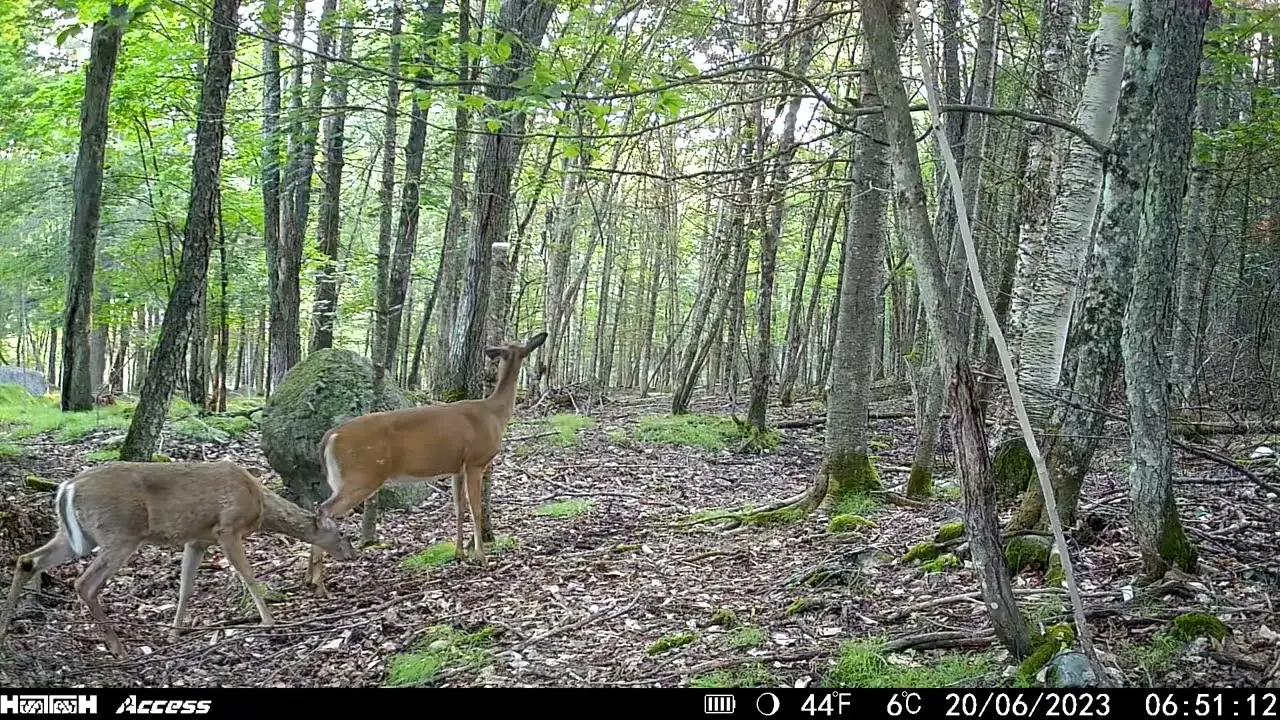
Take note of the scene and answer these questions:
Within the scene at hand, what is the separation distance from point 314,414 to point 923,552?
599 cm

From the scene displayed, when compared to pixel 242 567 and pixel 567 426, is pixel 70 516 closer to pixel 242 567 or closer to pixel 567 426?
pixel 242 567

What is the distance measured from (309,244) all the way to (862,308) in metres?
15.8

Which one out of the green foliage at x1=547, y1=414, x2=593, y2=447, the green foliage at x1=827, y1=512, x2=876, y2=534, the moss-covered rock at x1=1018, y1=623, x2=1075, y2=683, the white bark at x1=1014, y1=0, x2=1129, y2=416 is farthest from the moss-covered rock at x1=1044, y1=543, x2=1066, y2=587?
the green foliage at x1=547, y1=414, x2=593, y2=447

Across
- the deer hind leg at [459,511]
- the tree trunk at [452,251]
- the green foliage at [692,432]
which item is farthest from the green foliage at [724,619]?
the green foliage at [692,432]

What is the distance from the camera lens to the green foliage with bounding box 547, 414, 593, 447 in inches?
524

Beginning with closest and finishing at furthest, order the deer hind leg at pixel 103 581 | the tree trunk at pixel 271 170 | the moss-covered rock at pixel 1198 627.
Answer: the moss-covered rock at pixel 1198 627, the deer hind leg at pixel 103 581, the tree trunk at pixel 271 170

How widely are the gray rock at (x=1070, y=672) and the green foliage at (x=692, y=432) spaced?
8969mm

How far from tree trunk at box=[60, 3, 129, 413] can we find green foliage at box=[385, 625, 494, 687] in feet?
34.1

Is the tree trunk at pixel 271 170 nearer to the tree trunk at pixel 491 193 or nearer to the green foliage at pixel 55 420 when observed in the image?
the green foliage at pixel 55 420

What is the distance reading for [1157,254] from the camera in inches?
170

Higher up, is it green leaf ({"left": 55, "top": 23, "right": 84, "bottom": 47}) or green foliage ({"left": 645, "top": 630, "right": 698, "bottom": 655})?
green leaf ({"left": 55, "top": 23, "right": 84, "bottom": 47})

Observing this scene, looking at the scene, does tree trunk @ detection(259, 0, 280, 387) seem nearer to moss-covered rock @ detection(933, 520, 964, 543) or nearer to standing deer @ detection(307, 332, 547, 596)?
standing deer @ detection(307, 332, 547, 596)

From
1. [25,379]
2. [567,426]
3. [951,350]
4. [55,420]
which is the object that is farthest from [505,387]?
[25,379]

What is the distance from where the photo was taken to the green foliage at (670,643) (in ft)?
16.4
